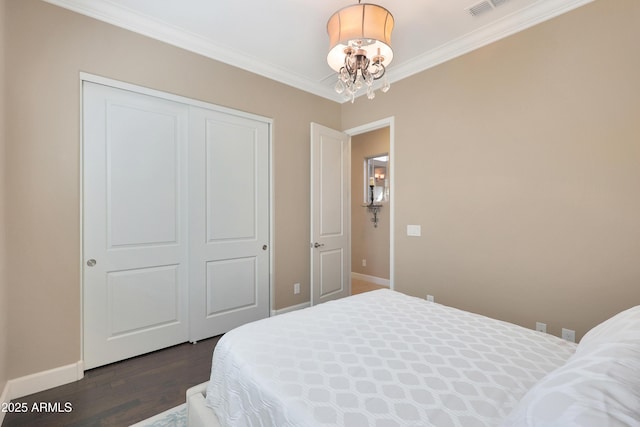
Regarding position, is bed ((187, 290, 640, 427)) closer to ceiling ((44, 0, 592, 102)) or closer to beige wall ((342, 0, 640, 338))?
beige wall ((342, 0, 640, 338))

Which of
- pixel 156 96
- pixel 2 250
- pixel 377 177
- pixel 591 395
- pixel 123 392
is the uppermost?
pixel 156 96

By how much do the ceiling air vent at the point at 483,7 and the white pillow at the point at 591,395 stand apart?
240 centimetres

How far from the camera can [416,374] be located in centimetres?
107

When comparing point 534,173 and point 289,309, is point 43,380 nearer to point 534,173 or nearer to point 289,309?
point 289,309

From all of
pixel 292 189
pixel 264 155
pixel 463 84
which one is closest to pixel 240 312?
pixel 292 189

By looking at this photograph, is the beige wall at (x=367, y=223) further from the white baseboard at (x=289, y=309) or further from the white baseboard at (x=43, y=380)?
the white baseboard at (x=43, y=380)

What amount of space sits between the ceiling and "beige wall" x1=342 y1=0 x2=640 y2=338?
0.14m

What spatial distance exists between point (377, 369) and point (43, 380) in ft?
7.85

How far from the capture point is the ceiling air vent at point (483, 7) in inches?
84.6

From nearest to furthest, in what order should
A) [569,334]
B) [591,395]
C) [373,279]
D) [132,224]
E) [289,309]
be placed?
[591,395]
[569,334]
[132,224]
[289,309]
[373,279]

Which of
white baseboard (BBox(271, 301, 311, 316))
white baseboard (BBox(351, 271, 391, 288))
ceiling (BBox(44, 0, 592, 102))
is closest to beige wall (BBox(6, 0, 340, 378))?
ceiling (BBox(44, 0, 592, 102))

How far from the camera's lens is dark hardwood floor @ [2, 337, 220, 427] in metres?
1.73

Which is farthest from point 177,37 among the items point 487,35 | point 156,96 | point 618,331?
point 618,331

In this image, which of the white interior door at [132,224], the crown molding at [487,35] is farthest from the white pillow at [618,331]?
the white interior door at [132,224]
